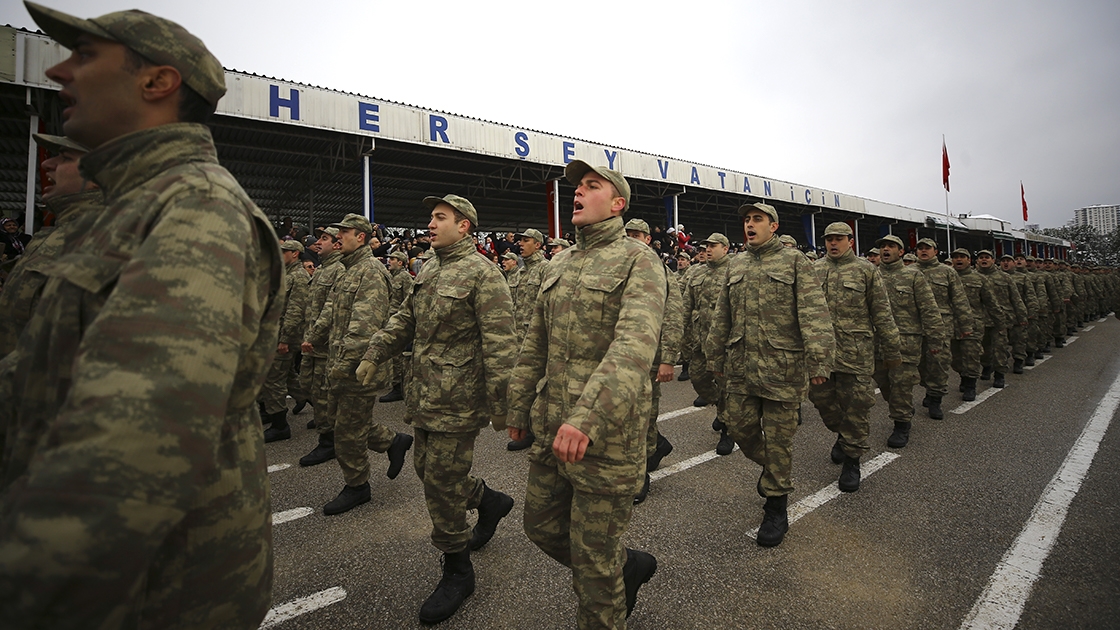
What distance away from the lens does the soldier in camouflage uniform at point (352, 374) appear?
3979mm

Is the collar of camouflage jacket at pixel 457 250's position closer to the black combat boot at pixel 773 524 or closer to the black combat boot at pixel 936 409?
the black combat boot at pixel 773 524

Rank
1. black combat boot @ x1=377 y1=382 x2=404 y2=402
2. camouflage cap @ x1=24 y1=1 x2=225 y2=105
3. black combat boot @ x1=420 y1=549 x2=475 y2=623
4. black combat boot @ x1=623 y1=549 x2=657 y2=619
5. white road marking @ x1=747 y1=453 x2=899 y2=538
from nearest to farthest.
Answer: camouflage cap @ x1=24 y1=1 x2=225 y2=105 → black combat boot @ x1=623 y1=549 x2=657 y2=619 → black combat boot @ x1=420 y1=549 x2=475 y2=623 → white road marking @ x1=747 y1=453 x2=899 y2=538 → black combat boot @ x1=377 y1=382 x2=404 y2=402

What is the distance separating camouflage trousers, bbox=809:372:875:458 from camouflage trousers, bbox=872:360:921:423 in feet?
3.97

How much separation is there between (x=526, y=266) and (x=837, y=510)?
6234 millimetres

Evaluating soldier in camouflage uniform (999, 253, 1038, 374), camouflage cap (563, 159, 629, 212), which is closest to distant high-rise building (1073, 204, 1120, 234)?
soldier in camouflage uniform (999, 253, 1038, 374)

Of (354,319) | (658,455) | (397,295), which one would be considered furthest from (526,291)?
(354,319)

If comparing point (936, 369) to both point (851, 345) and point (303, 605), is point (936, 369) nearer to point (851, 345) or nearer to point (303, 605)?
point (851, 345)

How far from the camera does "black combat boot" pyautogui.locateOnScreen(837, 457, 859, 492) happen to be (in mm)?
4277

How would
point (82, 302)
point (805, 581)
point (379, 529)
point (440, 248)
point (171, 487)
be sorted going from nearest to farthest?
point (171, 487) < point (82, 302) < point (805, 581) < point (440, 248) < point (379, 529)

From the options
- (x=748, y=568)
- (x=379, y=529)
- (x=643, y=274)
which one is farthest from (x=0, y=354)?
(x=748, y=568)

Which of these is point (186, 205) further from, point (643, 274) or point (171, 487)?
point (643, 274)

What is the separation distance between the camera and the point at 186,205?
43.2 inches

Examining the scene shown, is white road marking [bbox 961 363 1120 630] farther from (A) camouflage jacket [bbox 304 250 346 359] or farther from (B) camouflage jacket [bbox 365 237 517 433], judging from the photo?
(A) camouflage jacket [bbox 304 250 346 359]

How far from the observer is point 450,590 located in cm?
→ 279
